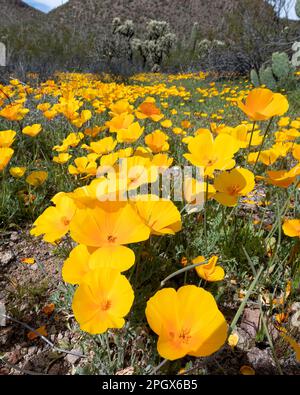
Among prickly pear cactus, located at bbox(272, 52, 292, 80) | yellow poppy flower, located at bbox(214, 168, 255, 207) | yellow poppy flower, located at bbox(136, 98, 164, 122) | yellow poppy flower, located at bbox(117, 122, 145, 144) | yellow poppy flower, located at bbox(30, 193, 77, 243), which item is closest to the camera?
yellow poppy flower, located at bbox(30, 193, 77, 243)

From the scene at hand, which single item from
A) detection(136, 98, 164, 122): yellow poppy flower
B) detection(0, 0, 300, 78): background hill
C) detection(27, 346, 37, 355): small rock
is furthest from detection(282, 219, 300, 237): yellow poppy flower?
detection(0, 0, 300, 78): background hill

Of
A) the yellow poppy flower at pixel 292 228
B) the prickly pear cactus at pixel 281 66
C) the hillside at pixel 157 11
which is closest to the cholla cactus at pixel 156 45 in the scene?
the prickly pear cactus at pixel 281 66

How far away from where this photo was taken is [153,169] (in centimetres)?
137

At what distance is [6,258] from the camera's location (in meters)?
2.04

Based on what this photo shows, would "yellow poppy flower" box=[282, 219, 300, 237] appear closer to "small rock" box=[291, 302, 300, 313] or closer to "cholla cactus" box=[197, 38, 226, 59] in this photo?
"small rock" box=[291, 302, 300, 313]

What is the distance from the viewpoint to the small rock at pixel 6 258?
201 cm

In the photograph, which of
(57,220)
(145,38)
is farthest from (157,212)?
(145,38)

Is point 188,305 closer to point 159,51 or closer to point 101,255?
point 101,255

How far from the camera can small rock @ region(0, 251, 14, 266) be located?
2.01 metres

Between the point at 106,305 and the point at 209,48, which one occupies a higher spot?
the point at 209,48

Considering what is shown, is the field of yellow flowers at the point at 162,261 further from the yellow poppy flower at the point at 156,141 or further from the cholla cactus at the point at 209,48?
the cholla cactus at the point at 209,48

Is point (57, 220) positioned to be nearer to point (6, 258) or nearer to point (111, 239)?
point (111, 239)

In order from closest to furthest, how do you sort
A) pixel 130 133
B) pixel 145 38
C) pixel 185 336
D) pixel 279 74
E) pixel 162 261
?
pixel 185 336 < pixel 162 261 < pixel 130 133 < pixel 279 74 < pixel 145 38
